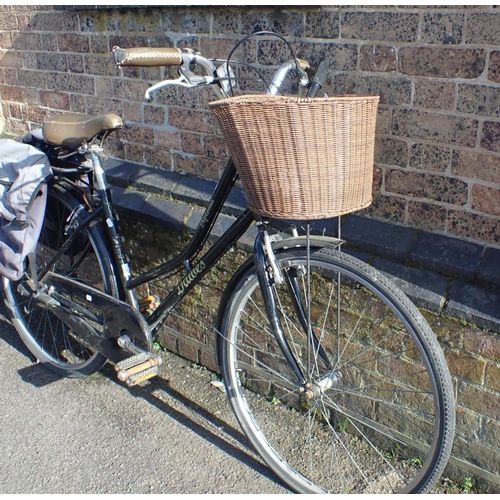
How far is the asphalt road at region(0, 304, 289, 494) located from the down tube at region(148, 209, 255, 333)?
0.52 m

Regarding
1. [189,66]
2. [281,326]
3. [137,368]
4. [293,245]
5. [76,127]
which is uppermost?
[189,66]

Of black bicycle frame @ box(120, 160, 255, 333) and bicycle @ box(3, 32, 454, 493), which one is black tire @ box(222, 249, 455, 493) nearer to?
bicycle @ box(3, 32, 454, 493)

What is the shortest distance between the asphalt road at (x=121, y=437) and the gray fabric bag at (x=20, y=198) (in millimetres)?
742

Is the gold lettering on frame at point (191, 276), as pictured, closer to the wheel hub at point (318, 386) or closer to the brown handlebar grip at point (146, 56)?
the wheel hub at point (318, 386)

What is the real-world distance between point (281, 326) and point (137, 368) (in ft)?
2.51

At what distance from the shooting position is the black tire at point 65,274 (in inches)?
129

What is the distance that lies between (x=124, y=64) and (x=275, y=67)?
923mm

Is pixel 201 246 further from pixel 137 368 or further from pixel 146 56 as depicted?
pixel 146 56

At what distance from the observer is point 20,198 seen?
10.2 ft

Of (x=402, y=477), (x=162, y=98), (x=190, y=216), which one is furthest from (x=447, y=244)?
(x=162, y=98)

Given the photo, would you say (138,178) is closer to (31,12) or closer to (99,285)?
(99,285)

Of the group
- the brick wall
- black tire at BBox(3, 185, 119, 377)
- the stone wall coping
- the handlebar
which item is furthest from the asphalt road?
the handlebar

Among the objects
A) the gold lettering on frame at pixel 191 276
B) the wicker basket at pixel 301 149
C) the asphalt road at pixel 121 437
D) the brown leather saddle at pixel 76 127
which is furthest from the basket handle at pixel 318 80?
the asphalt road at pixel 121 437

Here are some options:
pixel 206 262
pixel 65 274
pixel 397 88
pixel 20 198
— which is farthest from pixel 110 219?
pixel 397 88
